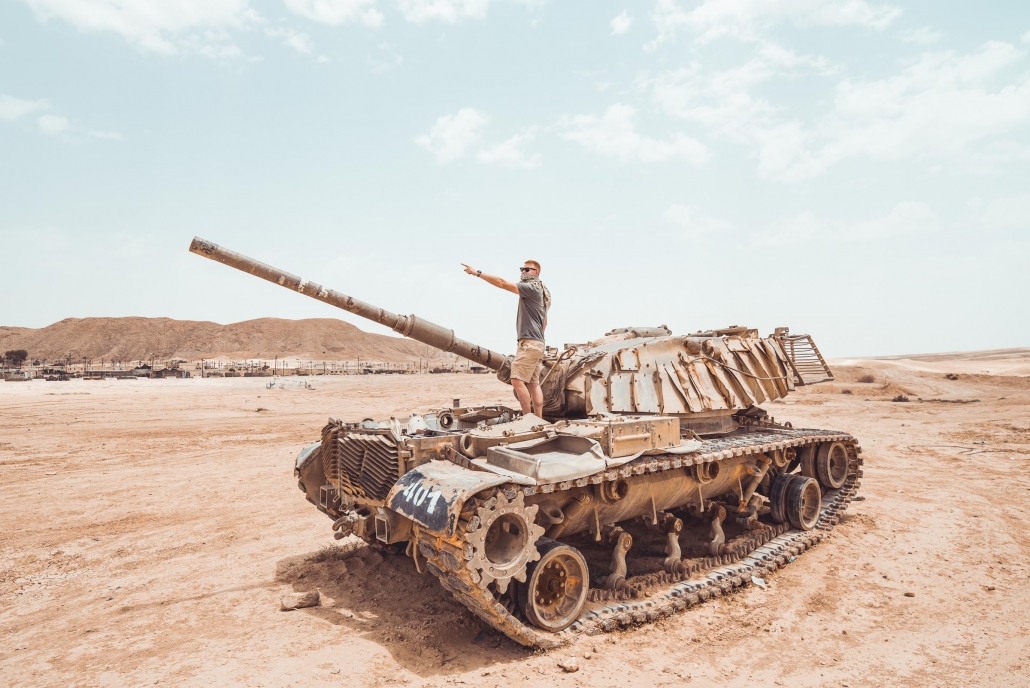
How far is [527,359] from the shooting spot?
23.2ft

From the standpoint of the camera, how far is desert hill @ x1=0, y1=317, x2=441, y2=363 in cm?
7975

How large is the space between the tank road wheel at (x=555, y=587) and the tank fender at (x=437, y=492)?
0.93 meters

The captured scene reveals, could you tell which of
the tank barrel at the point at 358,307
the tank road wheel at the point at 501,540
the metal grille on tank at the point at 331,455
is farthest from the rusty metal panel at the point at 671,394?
the metal grille on tank at the point at 331,455

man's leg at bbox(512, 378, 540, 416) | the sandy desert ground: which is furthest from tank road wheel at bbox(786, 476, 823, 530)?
man's leg at bbox(512, 378, 540, 416)

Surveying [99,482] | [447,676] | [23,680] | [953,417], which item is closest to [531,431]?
[447,676]

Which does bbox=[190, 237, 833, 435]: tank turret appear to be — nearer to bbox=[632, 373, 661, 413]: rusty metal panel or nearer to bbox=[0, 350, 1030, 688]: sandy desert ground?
bbox=[632, 373, 661, 413]: rusty metal panel

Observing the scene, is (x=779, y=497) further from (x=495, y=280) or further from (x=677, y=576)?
(x=495, y=280)

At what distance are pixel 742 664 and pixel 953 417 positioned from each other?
64.7ft

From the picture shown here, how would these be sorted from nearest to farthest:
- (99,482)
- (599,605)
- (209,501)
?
Answer: (599,605)
(209,501)
(99,482)

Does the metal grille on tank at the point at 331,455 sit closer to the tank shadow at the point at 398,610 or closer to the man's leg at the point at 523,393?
the tank shadow at the point at 398,610

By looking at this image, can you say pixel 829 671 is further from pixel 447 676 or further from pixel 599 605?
pixel 447 676

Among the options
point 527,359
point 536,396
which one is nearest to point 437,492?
point 527,359

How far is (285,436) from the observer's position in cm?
1762

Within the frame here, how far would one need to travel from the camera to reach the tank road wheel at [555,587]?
5.20 meters
